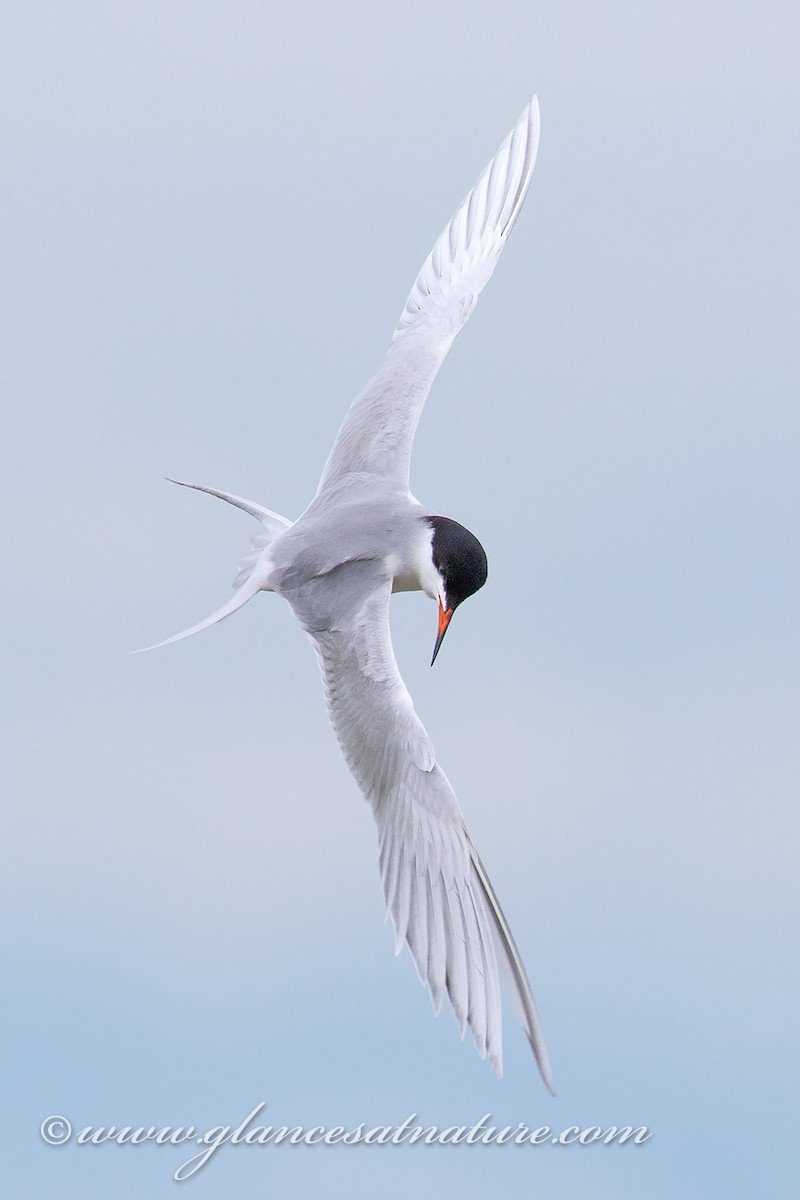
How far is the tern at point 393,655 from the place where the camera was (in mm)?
5773

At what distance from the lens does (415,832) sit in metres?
6.00

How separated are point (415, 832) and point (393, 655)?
58 cm

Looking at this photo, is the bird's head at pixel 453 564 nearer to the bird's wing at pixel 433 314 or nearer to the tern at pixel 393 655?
the tern at pixel 393 655

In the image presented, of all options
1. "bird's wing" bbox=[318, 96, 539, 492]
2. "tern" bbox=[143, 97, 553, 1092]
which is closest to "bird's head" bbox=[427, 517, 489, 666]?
"tern" bbox=[143, 97, 553, 1092]

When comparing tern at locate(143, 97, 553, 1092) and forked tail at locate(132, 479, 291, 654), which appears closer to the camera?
tern at locate(143, 97, 553, 1092)

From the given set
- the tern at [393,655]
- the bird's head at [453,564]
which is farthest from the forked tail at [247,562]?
the bird's head at [453,564]

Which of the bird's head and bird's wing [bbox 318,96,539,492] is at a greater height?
bird's wing [bbox 318,96,539,492]

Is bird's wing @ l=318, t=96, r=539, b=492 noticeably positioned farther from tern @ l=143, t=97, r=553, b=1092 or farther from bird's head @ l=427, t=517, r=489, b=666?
bird's head @ l=427, t=517, r=489, b=666

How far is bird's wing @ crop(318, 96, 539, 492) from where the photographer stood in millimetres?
6973

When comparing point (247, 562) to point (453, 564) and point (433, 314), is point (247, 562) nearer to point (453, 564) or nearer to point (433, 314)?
point (453, 564)

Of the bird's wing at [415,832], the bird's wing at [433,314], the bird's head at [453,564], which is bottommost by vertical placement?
the bird's wing at [415,832]

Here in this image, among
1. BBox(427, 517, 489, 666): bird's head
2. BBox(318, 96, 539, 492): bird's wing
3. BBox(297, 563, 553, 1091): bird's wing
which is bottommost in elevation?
BBox(297, 563, 553, 1091): bird's wing

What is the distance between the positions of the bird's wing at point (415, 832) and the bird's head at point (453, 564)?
210mm

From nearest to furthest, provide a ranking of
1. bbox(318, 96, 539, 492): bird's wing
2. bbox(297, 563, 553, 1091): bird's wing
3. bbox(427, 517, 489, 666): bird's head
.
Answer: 1. bbox(297, 563, 553, 1091): bird's wing
2. bbox(427, 517, 489, 666): bird's head
3. bbox(318, 96, 539, 492): bird's wing
